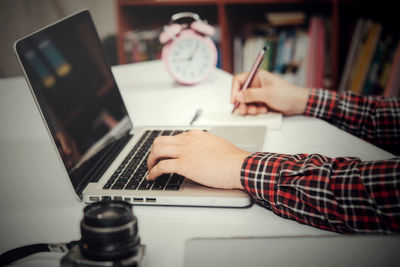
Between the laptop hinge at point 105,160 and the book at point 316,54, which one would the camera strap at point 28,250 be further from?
the book at point 316,54

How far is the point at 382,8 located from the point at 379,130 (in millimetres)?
1448

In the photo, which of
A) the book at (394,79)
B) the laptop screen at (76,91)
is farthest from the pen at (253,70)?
the book at (394,79)

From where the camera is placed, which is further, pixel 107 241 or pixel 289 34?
pixel 289 34

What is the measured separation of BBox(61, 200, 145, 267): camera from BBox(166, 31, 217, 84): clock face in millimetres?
1021

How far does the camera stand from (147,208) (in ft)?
2.68

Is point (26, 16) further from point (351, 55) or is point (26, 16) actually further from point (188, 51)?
point (351, 55)

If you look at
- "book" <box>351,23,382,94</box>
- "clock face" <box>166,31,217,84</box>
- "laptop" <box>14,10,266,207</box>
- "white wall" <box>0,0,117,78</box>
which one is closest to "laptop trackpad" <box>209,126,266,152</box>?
"laptop" <box>14,10,266,207</box>

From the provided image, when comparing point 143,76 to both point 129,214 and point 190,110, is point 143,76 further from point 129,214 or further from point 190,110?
point 129,214

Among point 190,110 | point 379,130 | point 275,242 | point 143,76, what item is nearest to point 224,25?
point 143,76

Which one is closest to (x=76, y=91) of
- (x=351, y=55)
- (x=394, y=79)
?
(x=394, y=79)

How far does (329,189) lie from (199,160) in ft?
0.76

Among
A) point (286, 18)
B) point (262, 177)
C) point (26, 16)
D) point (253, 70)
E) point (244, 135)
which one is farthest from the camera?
point (286, 18)

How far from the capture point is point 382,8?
2430mm

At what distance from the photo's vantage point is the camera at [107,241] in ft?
1.86
